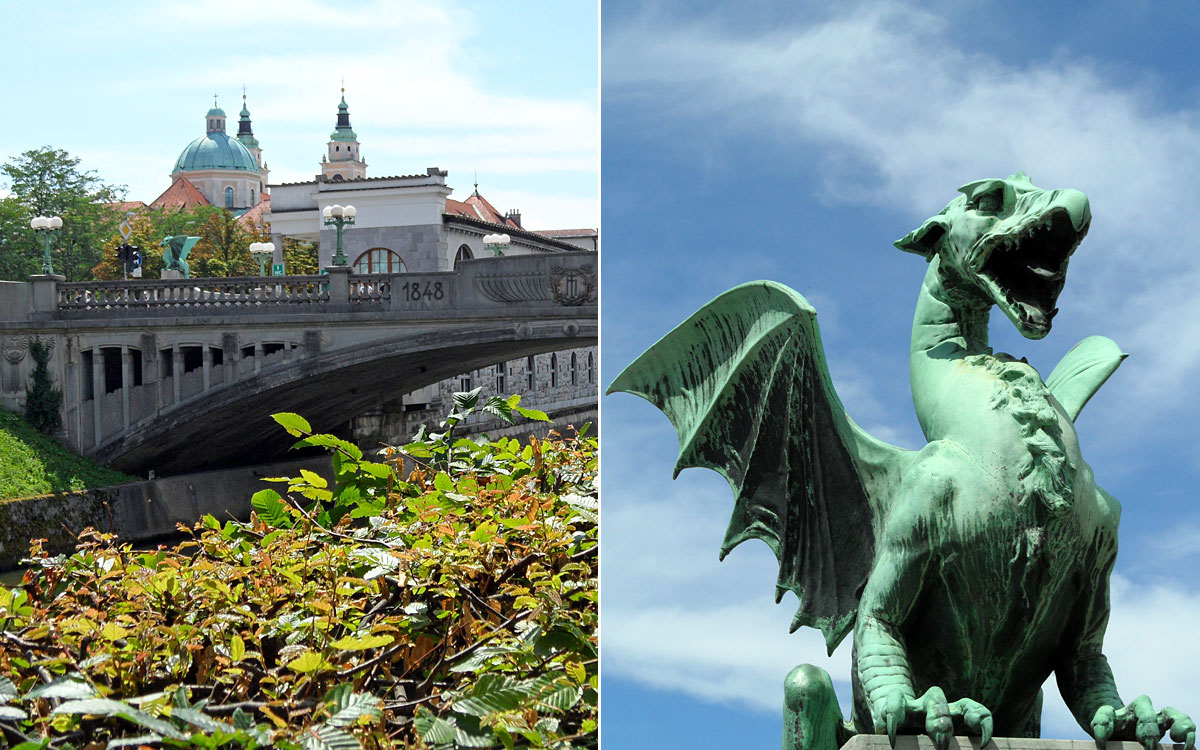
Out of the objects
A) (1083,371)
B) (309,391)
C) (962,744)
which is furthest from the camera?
(309,391)

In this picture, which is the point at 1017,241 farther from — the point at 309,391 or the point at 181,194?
the point at 181,194

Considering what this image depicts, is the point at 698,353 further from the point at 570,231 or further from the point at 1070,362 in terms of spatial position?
the point at 570,231

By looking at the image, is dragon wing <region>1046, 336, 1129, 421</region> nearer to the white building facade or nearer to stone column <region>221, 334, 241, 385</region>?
stone column <region>221, 334, 241, 385</region>

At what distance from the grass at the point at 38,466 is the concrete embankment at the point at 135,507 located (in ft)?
1.13

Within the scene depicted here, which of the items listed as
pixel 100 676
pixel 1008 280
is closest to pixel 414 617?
pixel 100 676

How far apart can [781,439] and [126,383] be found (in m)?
24.2

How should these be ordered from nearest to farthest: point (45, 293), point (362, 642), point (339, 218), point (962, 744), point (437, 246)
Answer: point (362, 642)
point (962, 744)
point (339, 218)
point (45, 293)
point (437, 246)

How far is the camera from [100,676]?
255 centimetres

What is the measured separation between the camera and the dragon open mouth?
2961 mm

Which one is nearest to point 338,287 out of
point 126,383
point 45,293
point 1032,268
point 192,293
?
point 192,293

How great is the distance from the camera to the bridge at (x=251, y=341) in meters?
23.3

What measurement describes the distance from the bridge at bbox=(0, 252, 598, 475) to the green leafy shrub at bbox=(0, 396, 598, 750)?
1948 cm

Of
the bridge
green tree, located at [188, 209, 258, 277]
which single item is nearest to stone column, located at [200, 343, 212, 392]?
the bridge

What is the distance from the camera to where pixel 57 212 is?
43062mm
